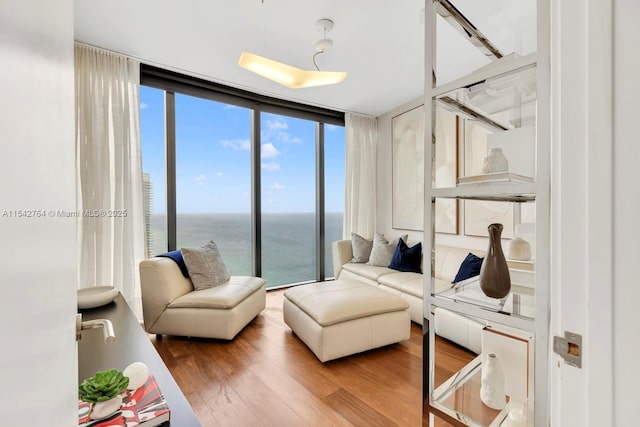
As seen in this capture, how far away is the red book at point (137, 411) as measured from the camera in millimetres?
786

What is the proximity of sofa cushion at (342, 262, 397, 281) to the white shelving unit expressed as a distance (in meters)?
2.35

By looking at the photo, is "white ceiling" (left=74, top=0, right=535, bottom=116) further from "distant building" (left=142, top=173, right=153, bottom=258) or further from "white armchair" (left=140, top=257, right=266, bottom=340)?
"white armchair" (left=140, top=257, right=266, bottom=340)

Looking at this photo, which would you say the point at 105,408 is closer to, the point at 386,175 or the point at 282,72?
the point at 282,72

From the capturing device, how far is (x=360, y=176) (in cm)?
452

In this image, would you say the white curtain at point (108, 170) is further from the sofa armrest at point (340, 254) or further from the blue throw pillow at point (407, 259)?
the blue throw pillow at point (407, 259)

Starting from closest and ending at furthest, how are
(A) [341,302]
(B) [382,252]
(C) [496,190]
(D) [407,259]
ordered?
(C) [496,190], (A) [341,302], (D) [407,259], (B) [382,252]

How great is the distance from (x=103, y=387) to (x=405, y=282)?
2.72 m

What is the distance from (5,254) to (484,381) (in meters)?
1.16

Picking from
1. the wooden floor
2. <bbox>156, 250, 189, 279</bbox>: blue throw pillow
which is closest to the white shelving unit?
the wooden floor

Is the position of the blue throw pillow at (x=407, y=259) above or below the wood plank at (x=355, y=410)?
above

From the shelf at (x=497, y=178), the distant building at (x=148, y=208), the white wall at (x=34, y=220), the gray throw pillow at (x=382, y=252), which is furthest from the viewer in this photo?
the gray throw pillow at (x=382, y=252)

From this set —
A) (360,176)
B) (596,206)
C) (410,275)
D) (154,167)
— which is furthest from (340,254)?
(596,206)

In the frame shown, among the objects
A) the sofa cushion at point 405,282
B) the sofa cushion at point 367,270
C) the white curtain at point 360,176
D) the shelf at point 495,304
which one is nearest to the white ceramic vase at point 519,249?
the shelf at point 495,304

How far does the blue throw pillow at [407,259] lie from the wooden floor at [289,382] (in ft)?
3.32
